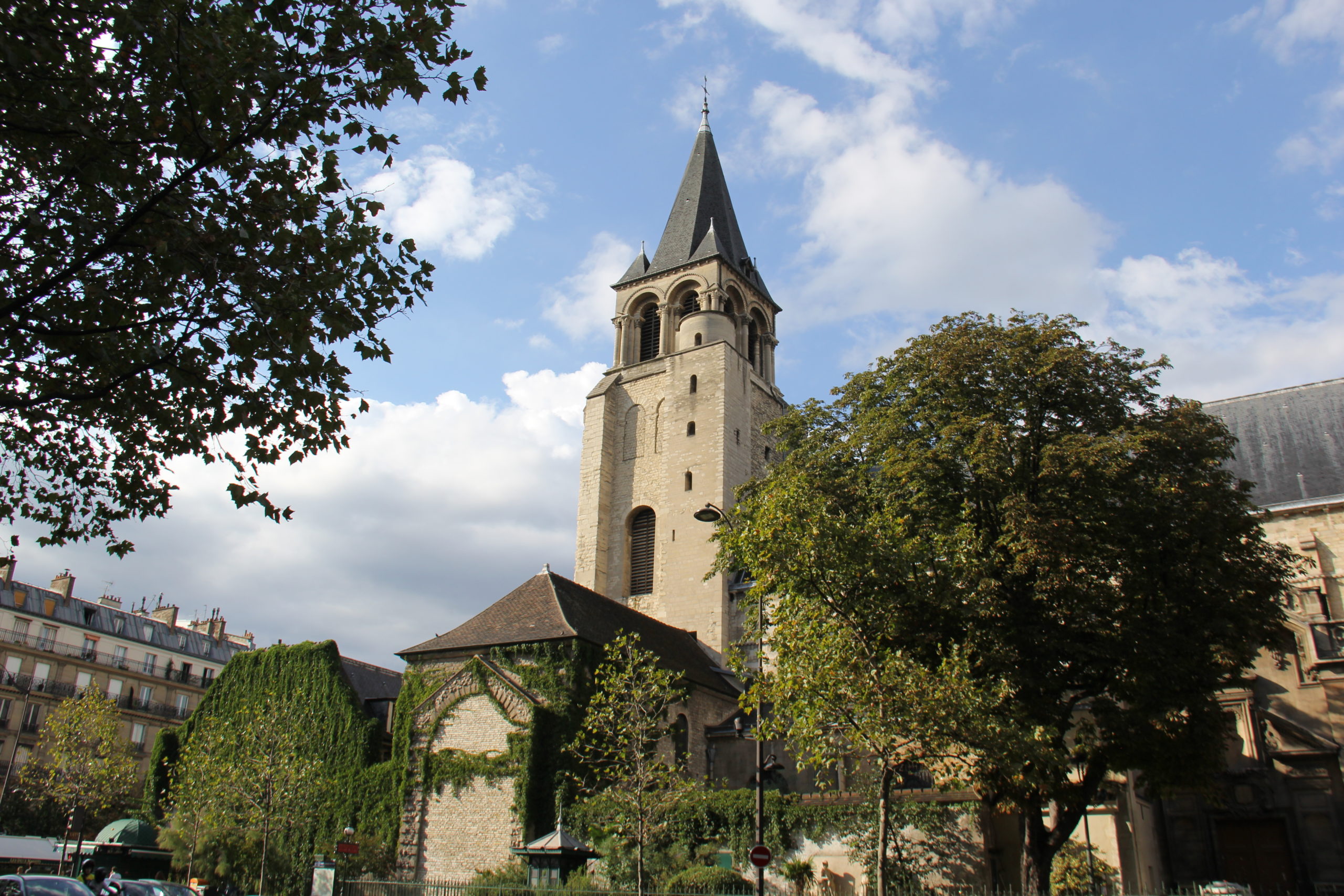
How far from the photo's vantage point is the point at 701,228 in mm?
43125

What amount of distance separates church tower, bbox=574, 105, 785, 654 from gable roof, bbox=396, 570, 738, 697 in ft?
13.8

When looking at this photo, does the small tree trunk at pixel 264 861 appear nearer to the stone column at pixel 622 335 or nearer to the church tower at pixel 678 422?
the church tower at pixel 678 422

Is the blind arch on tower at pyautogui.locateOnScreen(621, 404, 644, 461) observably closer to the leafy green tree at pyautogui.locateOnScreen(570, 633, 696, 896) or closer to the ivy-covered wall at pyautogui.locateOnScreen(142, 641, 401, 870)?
the ivy-covered wall at pyautogui.locateOnScreen(142, 641, 401, 870)

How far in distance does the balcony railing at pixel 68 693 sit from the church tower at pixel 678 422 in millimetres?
20107

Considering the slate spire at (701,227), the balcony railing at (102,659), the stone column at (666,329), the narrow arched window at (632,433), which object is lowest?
the balcony railing at (102,659)

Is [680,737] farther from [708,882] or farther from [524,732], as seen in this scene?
[708,882]

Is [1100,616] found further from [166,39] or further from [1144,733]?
[166,39]

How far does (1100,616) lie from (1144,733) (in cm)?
186

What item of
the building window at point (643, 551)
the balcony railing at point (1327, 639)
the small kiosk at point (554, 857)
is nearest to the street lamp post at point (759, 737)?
the small kiosk at point (554, 857)

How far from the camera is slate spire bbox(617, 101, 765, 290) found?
41781mm

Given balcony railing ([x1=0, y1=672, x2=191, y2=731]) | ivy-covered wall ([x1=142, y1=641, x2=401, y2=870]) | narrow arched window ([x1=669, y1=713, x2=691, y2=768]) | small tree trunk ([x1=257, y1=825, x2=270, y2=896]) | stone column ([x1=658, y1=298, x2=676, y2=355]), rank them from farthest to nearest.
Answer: stone column ([x1=658, y1=298, x2=676, y2=355]) < balcony railing ([x1=0, y1=672, x2=191, y2=731]) < narrow arched window ([x1=669, y1=713, x2=691, y2=768]) < ivy-covered wall ([x1=142, y1=641, x2=401, y2=870]) < small tree trunk ([x1=257, y1=825, x2=270, y2=896])

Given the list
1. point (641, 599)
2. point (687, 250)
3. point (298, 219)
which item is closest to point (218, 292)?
point (298, 219)

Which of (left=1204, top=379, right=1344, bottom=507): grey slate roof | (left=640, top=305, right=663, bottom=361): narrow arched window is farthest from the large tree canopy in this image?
(left=640, top=305, right=663, bottom=361): narrow arched window

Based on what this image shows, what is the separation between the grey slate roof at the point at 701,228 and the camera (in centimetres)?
4178
